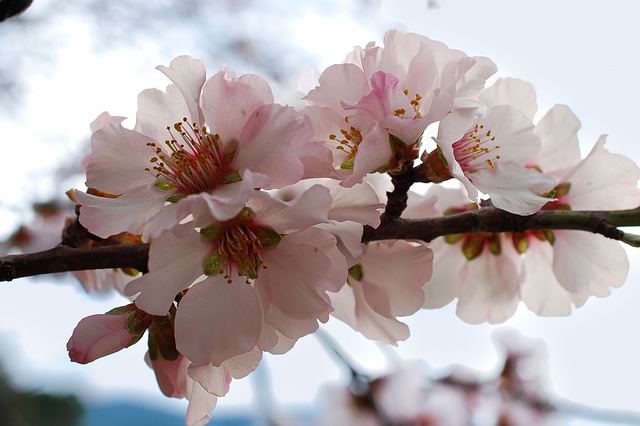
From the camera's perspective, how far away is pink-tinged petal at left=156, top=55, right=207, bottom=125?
53 cm

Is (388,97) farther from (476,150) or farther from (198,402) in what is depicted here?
(198,402)

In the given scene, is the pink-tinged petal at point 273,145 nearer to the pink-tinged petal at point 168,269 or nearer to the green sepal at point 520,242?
the pink-tinged petal at point 168,269

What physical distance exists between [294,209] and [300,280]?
2.7 inches

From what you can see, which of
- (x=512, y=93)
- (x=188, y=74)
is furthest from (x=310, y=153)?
(x=512, y=93)

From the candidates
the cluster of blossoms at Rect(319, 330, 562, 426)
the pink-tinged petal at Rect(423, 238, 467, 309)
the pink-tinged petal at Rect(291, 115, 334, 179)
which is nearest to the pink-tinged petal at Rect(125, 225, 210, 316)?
the pink-tinged petal at Rect(291, 115, 334, 179)

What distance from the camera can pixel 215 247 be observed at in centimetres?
51

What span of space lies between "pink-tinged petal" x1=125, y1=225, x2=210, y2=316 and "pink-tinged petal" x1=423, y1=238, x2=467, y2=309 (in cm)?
34

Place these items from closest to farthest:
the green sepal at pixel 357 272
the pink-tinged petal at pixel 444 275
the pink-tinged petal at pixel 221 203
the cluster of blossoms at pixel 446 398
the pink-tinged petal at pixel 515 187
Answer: the pink-tinged petal at pixel 221 203 < the pink-tinged petal at pixel 515 187 < the green sepal at pixel 357 272 < the pink-tinged petal at pixel 444 275 < the cluster of blossoms at pixel 446 398

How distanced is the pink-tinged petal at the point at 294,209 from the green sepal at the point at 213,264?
0.16ft

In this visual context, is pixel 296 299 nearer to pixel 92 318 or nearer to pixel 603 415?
pixel 92 318

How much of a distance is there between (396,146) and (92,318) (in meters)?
0.30

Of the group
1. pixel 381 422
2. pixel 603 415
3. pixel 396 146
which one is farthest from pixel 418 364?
pixel 396 146

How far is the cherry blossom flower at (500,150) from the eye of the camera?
0.52 m

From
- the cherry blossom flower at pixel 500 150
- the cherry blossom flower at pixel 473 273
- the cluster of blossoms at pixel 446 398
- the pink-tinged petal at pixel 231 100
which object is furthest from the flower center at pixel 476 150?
the cluster of blossoms at pixel 446 398
